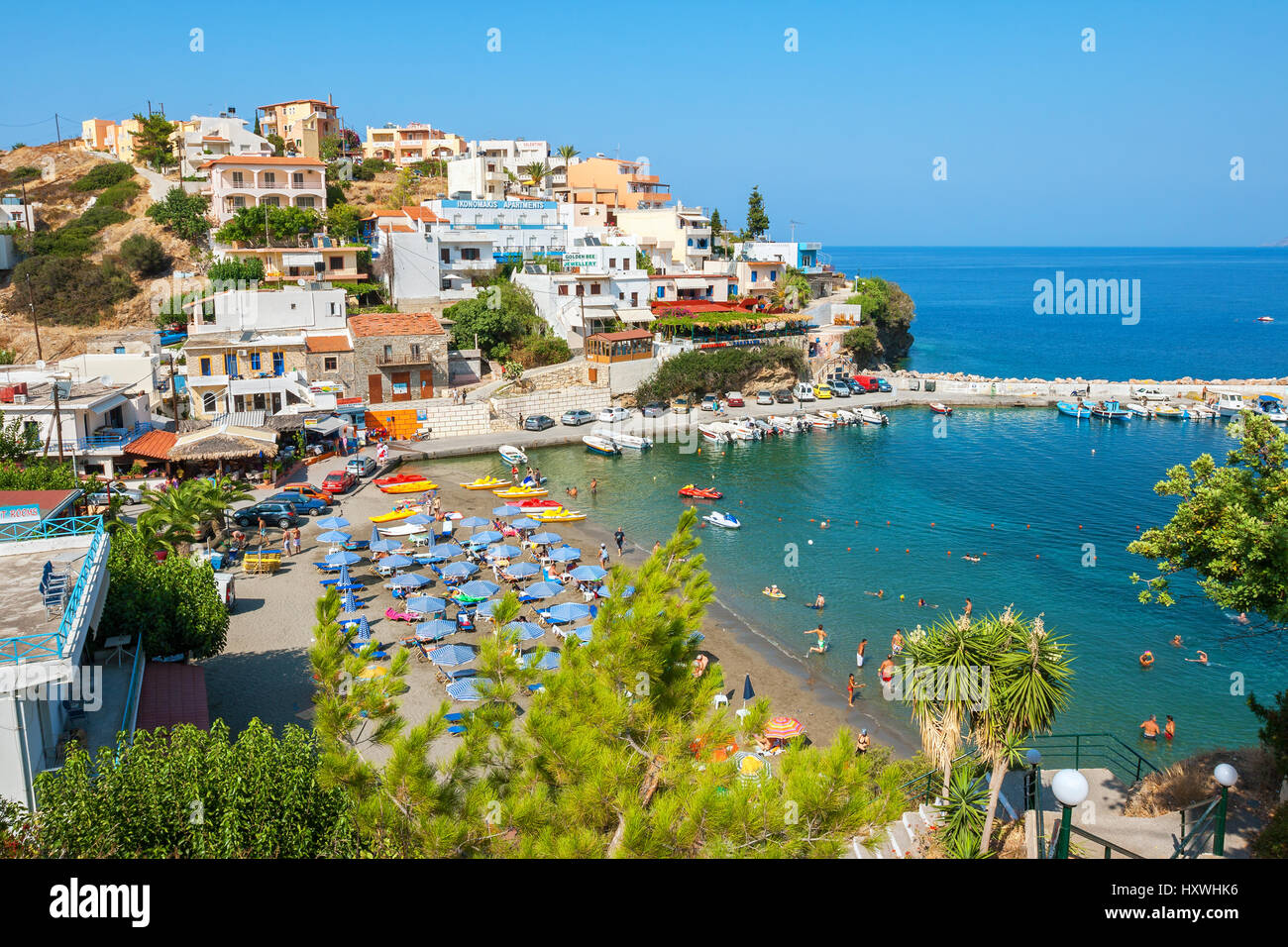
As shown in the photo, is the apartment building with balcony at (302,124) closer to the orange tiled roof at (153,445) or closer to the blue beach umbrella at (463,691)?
the orange tiled roof at (153,445)

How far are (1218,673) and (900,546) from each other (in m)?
11.4

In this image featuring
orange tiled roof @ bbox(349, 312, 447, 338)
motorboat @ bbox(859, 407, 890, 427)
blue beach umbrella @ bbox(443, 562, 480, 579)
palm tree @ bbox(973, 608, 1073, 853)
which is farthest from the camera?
motorboat @ bbox(859, 407, 890, 427)

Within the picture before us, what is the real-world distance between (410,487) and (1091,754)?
1058 inches

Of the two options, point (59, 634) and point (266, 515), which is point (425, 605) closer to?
point (266, 515)

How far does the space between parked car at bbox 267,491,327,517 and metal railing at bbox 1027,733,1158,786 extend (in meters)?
→ 25.5

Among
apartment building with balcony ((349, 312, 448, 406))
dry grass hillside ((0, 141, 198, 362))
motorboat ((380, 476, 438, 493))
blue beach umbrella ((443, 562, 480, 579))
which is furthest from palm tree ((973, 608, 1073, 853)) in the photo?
dry grass hillside ((0, 141, 198, 362))

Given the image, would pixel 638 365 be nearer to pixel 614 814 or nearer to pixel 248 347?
pixel 248 347

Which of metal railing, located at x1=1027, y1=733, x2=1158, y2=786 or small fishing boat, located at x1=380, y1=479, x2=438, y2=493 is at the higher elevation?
small fishing boat, located at x1=380, y1=479, x2=438, y2=493

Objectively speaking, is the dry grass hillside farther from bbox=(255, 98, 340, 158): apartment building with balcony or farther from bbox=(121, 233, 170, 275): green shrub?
bbox=(255, 98, 340, 158): apartment building with balcony

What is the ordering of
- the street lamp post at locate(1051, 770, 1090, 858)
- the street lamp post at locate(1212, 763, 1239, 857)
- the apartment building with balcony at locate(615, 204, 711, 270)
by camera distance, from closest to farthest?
the street lamp post at locate(1051, 770, 1090, 858) < the street lamp post at locate(1212, 763, 1239, 857) < the apartment building with balcony at locate(615, 204, 711, 270)

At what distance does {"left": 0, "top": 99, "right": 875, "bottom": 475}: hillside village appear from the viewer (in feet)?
141

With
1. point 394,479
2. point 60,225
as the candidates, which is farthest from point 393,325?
point 60,225

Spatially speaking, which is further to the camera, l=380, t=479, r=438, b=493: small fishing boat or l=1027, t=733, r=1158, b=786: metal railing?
l=380, t=479, r=438, b=493: small fishing boat
